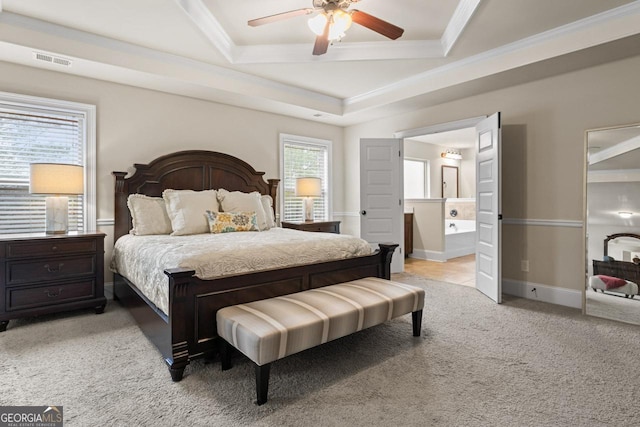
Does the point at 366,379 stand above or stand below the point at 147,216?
below

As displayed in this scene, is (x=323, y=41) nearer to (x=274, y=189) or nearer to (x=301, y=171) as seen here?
(x=274, y=189)

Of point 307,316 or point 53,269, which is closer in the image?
point 307,316

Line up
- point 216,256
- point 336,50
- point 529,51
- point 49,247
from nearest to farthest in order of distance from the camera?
point 216,256
point 49,247
point 529,51
point 336,50

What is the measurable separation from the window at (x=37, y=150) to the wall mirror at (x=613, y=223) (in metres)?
5.11

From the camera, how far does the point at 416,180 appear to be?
819 centimetres

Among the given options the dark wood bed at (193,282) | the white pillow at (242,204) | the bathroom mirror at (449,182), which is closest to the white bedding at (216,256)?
the dark wood bed at (193,282)

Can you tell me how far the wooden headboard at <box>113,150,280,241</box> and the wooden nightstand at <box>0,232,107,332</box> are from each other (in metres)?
0.63

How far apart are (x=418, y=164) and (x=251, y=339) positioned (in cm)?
715

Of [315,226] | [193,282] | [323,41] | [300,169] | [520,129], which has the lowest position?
[193,282]

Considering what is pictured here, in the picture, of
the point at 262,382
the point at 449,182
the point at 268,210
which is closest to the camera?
the point at 262,382

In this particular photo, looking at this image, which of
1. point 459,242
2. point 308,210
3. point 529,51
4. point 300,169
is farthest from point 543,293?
point 300,169

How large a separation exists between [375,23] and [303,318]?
2150 millimetres

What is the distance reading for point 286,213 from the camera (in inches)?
213

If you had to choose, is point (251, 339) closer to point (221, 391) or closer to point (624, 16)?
point (221, 391)
